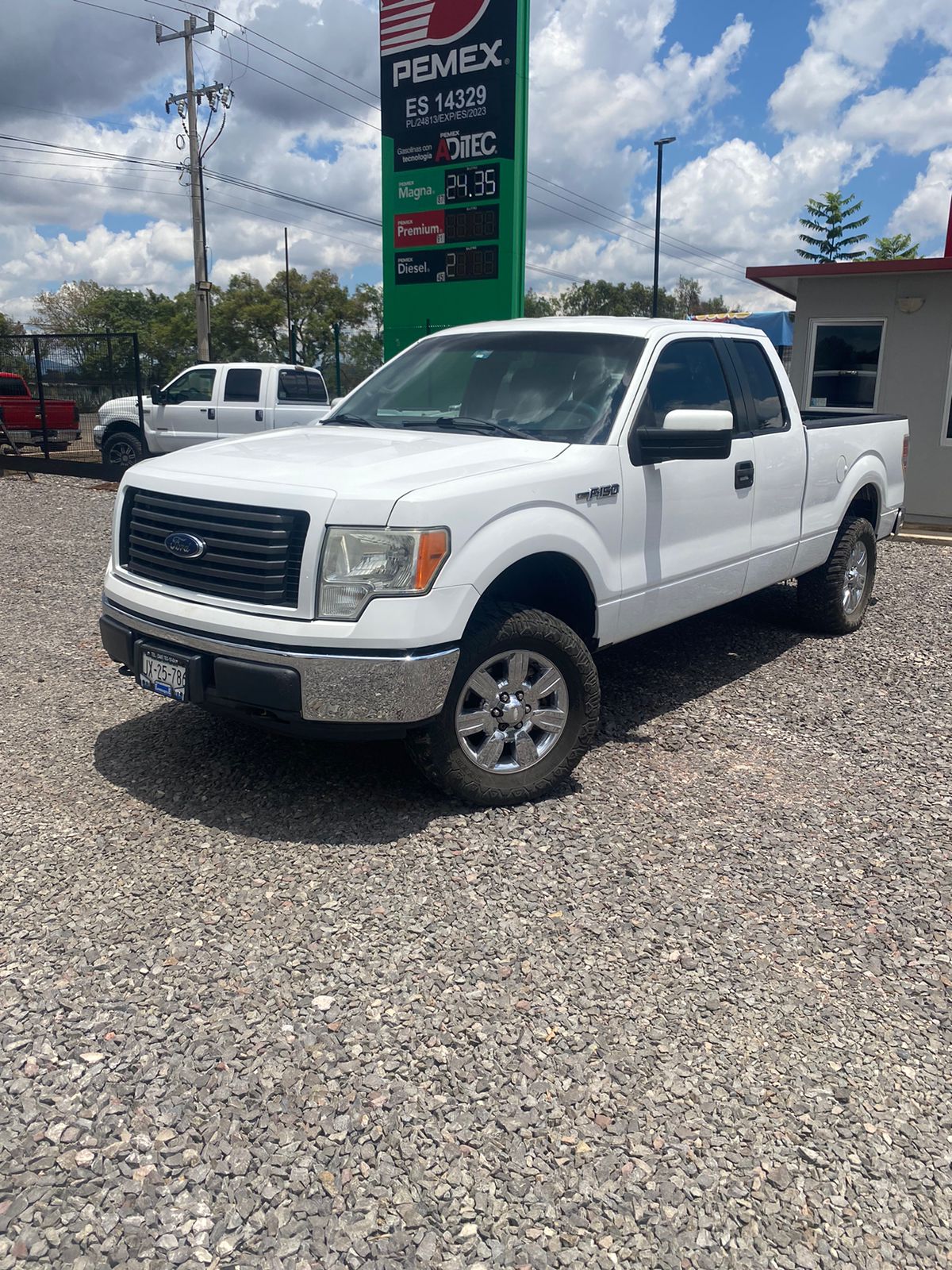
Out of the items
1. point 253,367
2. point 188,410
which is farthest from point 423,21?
point 188,410

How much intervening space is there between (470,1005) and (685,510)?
2875mm

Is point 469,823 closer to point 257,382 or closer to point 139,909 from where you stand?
point 139,909

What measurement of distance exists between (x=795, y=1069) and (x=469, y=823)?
171 centimetres

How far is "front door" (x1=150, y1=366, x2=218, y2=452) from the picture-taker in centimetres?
1596

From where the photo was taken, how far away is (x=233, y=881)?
367cm

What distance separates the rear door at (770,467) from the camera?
5777 mm

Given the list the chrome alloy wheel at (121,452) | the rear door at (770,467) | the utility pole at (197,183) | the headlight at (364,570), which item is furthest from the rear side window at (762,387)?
the utility pole at (197,183)

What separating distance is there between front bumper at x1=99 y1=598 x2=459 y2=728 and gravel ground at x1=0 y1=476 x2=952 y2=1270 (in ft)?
1.80

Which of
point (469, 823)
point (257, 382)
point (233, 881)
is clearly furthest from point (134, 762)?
point (257, 382)

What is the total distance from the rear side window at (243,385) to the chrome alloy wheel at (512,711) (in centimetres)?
1242

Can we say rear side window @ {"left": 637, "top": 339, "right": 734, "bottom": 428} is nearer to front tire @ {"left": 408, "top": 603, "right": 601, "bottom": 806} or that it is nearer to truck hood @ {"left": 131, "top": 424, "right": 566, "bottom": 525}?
truck hood @ {"left": 131, "top": 424, "right": 566, "bottom": 525}

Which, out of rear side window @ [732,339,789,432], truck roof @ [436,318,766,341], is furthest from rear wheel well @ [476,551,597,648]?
rear side window @ [732,339,789,432]

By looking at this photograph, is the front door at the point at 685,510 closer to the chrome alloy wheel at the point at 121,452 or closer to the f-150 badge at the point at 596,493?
the f-150 badge at the point at 596,493

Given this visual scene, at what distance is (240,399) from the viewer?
15766 millimetres
